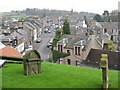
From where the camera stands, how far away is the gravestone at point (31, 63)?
1688 cm

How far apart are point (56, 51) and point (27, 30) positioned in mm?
36125

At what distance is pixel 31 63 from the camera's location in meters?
17.0

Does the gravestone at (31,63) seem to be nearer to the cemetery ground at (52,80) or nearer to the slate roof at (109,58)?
the cemetery ground at (52,80)

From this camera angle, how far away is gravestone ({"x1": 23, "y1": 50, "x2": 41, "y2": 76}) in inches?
664

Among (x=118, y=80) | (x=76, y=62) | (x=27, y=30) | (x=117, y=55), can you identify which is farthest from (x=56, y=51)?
(x=27, y=30)

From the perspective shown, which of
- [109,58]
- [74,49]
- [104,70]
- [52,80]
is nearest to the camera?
[104,70]

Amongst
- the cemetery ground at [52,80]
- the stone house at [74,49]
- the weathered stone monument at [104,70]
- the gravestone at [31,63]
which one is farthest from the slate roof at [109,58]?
the weathered stone monument at [104,70]

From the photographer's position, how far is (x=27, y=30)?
7406 cm

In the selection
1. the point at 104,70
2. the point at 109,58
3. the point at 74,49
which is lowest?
the point at 109,58

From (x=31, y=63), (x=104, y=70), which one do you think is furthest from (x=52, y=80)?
(x=104, y=70)

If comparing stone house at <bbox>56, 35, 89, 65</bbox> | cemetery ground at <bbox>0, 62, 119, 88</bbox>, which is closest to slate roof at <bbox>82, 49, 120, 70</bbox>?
stone house at <bbox>56, 35, 89, 65</bbox>

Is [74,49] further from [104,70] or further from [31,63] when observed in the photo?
[104,70]

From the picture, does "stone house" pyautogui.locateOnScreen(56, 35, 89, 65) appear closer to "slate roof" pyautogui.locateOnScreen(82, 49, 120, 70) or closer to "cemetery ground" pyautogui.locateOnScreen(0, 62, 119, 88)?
"slate roof" pyautogui.locateOnScreen(82, 49, 120, 70)

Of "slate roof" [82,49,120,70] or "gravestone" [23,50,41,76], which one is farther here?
"slate roof" [82,49,120,70]
